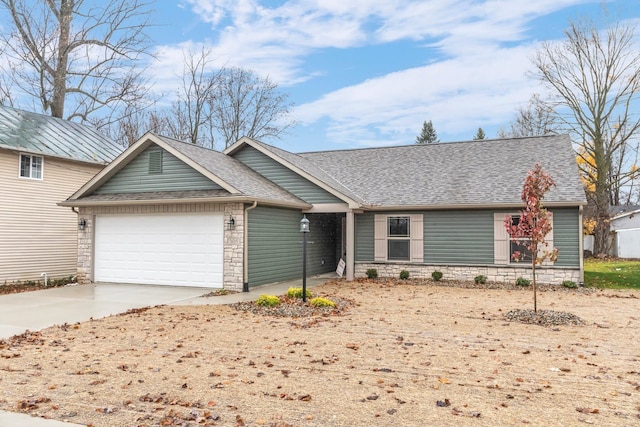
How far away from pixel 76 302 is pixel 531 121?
33.2 meters

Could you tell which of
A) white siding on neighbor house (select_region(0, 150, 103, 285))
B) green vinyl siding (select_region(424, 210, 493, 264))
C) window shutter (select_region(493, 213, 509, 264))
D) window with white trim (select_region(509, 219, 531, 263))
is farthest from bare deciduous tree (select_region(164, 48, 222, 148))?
window with white trim (select_region(509, 219, 531, 263))

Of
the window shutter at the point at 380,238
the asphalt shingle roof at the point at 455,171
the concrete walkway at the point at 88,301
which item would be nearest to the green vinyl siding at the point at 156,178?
the concrete walkway at the point at 88,301

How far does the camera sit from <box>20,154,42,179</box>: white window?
15234 mm

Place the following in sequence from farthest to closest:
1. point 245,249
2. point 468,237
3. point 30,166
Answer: point 30,166
point 468,237
point 245,249

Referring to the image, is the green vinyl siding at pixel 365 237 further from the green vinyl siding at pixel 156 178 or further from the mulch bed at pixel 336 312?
the green vinyl siding at pixel 156 178

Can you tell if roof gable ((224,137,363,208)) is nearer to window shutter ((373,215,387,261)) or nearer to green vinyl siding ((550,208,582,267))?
window shutter ((373,215,387,261))

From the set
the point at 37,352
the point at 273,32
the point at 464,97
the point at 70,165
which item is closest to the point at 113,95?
the point at 70,165

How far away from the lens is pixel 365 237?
16.2m

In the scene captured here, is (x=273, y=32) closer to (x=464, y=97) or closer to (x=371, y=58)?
(x=371, y=58)

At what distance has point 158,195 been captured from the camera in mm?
13602

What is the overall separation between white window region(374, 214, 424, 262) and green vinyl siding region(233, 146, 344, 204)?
200cm

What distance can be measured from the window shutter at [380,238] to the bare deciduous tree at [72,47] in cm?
1557

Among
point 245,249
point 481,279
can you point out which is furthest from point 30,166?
point 481,279

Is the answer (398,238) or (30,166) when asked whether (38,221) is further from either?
(398,238)
